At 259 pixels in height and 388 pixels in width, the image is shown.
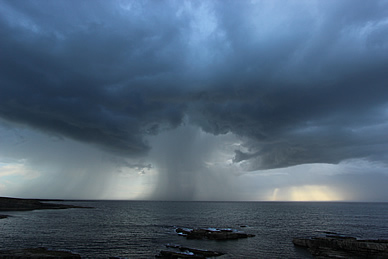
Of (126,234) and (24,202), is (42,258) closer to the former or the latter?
(126,234)

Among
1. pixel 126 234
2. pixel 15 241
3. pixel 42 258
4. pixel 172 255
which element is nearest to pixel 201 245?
pixel 172 255

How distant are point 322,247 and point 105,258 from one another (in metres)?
45.7

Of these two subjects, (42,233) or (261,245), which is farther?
(42,233)

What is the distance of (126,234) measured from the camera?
2793 inches

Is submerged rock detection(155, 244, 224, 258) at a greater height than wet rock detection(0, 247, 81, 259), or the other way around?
wet rock detection(0, 247, 81, 259)

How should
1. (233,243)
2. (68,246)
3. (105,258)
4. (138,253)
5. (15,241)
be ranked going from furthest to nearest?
(233,243) → (15,241) → (68,246) → (138,253) → (105,258)

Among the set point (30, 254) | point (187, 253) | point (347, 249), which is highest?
point (30, 254)

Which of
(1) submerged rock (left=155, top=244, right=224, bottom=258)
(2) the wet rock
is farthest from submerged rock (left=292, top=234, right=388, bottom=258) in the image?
(2) the wet rock

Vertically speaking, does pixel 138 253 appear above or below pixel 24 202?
below

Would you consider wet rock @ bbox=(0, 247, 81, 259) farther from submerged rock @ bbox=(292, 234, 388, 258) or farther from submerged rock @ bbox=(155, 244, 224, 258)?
submerged rock @ bbox=(292, 234, 388, 258)

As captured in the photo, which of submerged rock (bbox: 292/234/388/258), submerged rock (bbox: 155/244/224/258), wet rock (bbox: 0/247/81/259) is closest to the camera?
wet rock (bbox: 0/247/81/259)

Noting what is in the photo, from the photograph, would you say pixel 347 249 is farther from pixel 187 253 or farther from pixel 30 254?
pixel 30 254

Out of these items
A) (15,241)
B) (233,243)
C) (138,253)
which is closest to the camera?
(138,253)

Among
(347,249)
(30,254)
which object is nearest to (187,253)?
(30,254)
